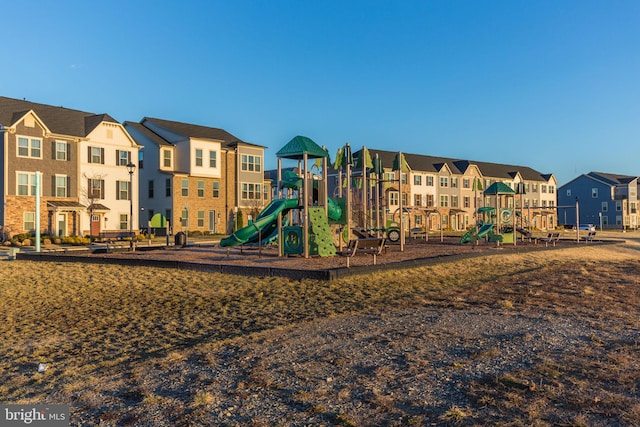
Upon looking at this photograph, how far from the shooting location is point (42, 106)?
1741 inches

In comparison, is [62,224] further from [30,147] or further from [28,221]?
[30,147]

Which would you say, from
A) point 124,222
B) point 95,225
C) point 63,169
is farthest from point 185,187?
point 63,169

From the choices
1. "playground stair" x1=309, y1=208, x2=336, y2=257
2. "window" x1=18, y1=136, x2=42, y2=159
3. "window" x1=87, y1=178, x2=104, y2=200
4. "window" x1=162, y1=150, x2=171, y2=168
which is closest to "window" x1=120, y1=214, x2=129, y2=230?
"window" x1=87, y1=178, x2=104, y2=200

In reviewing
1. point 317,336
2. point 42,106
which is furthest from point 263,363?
point 42,106

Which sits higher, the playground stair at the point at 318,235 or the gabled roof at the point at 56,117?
the gabled roof at the point at 56,117

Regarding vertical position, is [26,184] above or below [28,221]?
above

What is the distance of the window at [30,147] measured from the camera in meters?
39.4

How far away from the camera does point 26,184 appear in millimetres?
39469

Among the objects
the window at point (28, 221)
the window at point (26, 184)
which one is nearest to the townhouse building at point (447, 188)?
the window at point (26, 184)

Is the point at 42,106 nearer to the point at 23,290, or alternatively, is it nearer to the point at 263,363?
the point at 23,290

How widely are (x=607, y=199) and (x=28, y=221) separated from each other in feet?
304

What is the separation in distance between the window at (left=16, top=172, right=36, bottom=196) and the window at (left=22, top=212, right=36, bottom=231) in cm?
152

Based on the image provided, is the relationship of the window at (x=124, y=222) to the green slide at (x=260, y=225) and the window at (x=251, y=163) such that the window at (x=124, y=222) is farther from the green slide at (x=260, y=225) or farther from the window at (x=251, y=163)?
the green slide at (x=260, y=225)

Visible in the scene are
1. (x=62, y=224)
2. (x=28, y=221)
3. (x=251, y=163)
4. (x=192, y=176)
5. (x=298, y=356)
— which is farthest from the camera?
(x=251, y=163)
